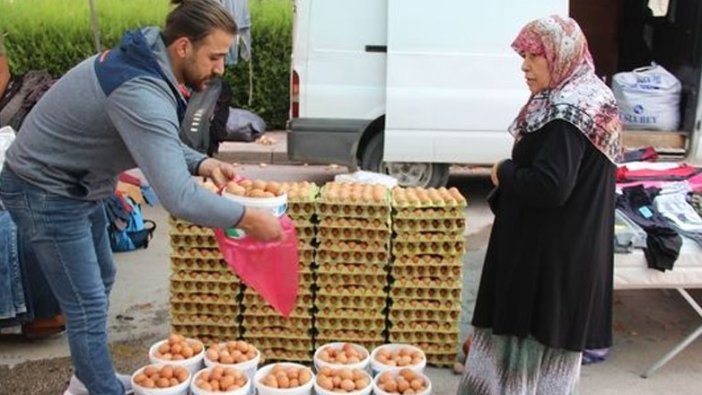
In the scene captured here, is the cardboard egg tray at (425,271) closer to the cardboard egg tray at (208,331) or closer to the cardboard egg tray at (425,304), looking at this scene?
the cardboard egg tray at (425,304)

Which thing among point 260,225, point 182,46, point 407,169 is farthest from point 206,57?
point 407,169

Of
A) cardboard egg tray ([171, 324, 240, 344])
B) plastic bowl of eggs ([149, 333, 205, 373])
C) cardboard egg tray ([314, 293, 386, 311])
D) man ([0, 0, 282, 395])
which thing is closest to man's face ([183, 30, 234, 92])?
man ([0, 0, 282, 395])

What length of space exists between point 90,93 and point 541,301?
1809mm

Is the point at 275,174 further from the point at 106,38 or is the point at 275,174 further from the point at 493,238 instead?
the point at 493,238

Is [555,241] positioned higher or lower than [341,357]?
higher

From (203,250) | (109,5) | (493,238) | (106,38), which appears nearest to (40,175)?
(203,250)

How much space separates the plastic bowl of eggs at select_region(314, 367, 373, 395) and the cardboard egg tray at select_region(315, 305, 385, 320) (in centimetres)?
65

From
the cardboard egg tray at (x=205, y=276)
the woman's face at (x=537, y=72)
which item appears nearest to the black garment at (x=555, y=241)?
the woman's face at (x=537, y=72)

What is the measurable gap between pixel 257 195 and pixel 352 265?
Result: 3.55 ft

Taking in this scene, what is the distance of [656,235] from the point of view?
4.12 metres

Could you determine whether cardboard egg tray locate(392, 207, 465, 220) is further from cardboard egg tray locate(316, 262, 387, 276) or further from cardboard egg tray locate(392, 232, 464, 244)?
cardboard egg tray locate(316, 262, 387, 276)

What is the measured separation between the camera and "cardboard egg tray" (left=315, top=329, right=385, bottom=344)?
4.11 metres

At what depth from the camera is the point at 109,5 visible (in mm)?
11133

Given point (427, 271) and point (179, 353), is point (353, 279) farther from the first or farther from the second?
point (179, 353)
